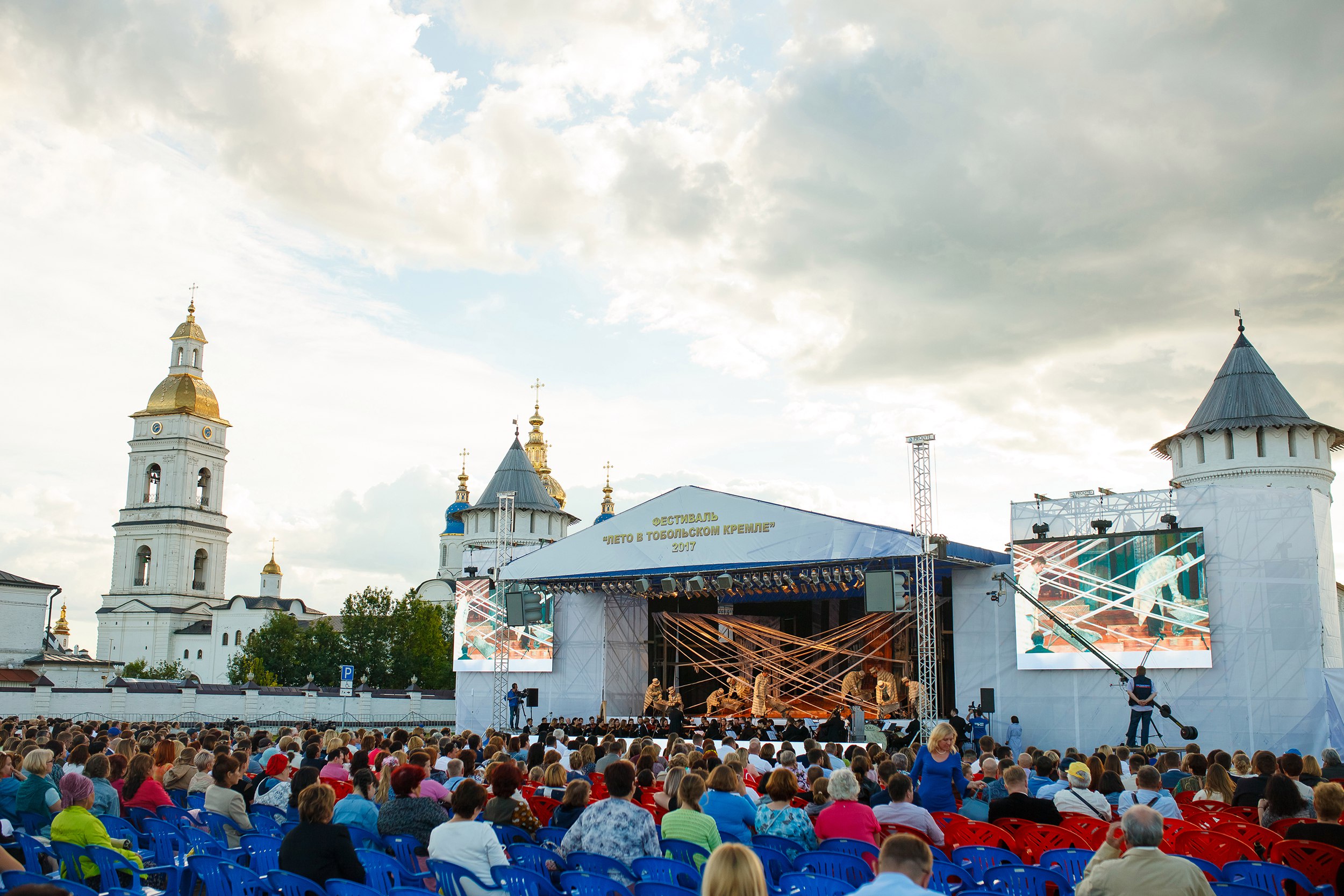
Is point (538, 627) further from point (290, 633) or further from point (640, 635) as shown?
point (290, 633)

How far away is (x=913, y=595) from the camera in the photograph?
23.5 meters

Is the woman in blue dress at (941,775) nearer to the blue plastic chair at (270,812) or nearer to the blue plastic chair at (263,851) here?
the blue plastic chair at (263,851)

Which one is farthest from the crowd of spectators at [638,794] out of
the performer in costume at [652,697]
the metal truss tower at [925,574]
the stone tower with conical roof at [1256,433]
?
the stone tower with conical roof at [1256,433]

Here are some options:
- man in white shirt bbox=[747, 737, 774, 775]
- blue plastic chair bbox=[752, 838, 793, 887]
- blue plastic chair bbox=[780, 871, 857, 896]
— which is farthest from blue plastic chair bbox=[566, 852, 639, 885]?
man in white shirt bbox=[747, 737, 774, 775]

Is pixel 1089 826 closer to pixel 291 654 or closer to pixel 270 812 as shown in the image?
pixel 270 812

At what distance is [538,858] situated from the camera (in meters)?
5.59

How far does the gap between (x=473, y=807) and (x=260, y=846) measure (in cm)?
162

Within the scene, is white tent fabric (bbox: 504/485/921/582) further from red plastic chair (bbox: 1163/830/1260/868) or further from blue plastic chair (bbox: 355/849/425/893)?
blue plastic chair (bbox: 355/849/425/893)

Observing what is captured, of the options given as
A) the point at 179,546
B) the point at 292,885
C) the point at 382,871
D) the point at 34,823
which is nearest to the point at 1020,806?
the point at 382,871

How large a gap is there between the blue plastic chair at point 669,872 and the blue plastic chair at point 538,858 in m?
0.50

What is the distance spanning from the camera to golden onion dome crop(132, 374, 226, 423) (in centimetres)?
6931

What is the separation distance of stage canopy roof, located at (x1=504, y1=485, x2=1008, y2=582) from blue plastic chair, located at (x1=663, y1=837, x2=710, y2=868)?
54.3 ft

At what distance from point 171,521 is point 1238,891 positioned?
71.8 m

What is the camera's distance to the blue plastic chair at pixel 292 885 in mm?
5074
